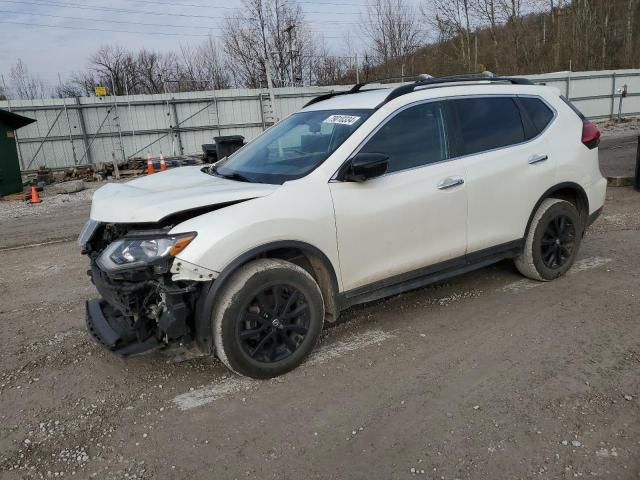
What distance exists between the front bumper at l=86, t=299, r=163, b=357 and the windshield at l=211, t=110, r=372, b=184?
1321 millimetres

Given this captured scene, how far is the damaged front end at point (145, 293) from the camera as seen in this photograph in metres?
3.03

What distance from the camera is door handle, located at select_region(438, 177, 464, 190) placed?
397 centimetres

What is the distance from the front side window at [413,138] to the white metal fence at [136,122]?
17075 mm

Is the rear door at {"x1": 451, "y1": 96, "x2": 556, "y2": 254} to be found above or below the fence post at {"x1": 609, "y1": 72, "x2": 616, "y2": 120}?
below

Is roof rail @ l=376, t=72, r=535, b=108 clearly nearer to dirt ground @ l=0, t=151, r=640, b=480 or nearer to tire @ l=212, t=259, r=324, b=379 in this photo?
tire @ l=212, t=259, r=324, b=379

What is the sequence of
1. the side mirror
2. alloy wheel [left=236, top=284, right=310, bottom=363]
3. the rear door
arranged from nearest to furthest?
1. alloy wheel [left=236, top=284, right=310, bottom=363]
2. the side mirror
3. the rear door

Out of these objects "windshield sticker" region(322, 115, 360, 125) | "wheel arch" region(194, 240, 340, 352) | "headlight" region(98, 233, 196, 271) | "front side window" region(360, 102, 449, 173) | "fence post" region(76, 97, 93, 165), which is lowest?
"wheel arch" region(194, 240, 340, 352)

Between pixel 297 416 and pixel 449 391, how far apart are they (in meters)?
0.95

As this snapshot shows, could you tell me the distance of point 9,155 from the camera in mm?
14422

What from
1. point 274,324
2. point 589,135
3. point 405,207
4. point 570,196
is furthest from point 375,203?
point 589,135

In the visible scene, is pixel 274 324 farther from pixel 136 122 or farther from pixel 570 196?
pixel 136 122

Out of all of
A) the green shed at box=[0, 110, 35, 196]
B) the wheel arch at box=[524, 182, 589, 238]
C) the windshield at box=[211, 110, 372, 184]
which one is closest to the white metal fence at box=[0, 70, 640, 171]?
the green shed at box=[0, 110, 35, 196]

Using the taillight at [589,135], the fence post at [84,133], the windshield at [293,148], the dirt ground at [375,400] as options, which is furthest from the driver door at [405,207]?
the fence post at [84,133]

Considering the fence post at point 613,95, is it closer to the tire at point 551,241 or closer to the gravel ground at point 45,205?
the gravel ground at point 45,205
